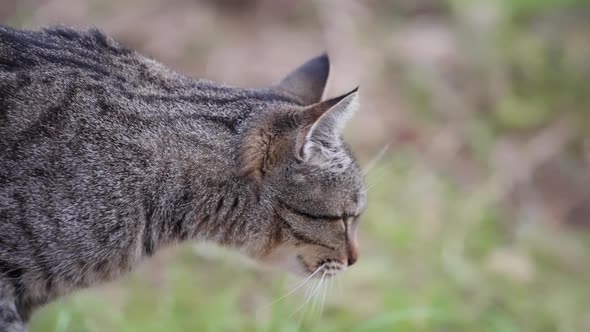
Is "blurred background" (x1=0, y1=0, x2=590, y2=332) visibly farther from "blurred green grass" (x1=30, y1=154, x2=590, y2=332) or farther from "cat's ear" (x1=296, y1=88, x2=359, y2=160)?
"cat's ear" (x1=296, y1=88, x2=359, y2=160)

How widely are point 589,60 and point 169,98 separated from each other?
4.32 m

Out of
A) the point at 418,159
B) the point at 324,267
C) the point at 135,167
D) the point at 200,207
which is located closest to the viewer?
the point at 135,167

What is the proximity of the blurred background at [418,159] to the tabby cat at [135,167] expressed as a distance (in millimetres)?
831

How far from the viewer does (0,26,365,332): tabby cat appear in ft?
8.23

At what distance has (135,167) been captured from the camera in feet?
8.64

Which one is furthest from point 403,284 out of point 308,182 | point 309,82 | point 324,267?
point 308,182

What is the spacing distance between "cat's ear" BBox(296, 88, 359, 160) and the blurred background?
113cm

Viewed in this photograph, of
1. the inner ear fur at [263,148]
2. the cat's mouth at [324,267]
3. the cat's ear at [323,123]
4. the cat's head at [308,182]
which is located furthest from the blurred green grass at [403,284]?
the cat's ear at [323,123]

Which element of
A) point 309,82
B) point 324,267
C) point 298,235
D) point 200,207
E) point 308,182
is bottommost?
point 324,267

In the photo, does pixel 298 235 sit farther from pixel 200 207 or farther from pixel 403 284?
pixel 403 284

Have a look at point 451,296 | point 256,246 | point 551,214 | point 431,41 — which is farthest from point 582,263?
point 256,246

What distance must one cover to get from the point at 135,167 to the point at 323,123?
668 millimetres

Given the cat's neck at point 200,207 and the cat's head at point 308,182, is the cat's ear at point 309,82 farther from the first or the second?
the cat's neck at point 200,207

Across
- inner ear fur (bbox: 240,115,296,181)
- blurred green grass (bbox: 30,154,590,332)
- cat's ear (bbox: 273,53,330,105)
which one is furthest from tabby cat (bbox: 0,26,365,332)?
blurred green grass (bbox: 30,154,590,332)
